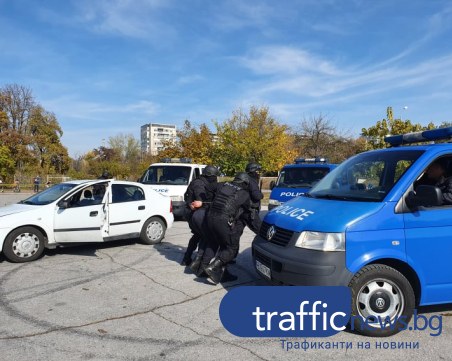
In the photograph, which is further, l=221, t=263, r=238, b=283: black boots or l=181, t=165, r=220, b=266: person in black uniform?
l=181, t=165, r=220, b=266: person in black uniform

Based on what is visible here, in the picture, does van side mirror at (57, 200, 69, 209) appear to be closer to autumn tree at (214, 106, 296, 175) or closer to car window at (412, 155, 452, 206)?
car window at (412, 155, 452, 206)

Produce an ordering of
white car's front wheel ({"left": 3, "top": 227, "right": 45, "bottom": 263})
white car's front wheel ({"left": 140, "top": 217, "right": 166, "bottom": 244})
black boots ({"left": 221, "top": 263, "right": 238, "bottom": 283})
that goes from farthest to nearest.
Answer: white car's front wheel ({"left": 140, "top": 217, "right": 166, "bottom": 244}) → white car's front wheel ({"left": 3, "top": 227, "right": 45, "bottom": 263}) → black boots ({"left": 221, "top": 263, "right": 238, "bottom": 283})

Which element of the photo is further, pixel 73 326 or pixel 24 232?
pixel 24 232

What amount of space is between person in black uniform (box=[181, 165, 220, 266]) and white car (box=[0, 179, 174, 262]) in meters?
1.87

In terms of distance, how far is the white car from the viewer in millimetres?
6637

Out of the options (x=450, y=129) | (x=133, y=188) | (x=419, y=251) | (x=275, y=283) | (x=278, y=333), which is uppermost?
(x=450, y=129)

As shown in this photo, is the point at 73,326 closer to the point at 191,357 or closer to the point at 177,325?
the point at 177,325

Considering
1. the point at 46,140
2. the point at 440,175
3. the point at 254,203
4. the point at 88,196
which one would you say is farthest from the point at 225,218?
the point at 46,140

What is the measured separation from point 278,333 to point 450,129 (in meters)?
3.10

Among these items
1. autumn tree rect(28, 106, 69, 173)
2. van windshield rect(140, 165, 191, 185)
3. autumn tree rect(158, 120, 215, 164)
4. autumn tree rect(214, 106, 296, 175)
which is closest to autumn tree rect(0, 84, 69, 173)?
autumn tree rect(28, 106, 69, 173)

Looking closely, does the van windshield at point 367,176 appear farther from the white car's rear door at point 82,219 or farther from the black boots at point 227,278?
the white car's rear door at point 82,219

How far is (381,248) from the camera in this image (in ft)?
12.1

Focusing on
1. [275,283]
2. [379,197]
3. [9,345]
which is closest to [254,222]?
[275,283]

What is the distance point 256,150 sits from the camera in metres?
28.7
